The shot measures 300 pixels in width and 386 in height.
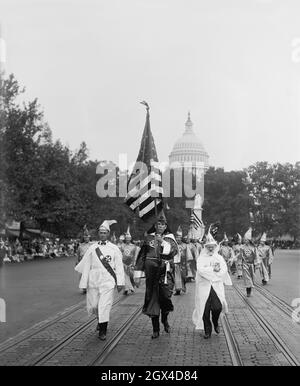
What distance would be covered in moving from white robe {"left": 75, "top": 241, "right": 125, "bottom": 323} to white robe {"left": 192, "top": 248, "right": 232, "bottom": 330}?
1.29 m

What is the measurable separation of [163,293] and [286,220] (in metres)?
75.7

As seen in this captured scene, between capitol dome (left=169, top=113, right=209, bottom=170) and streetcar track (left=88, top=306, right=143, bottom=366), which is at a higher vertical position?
capitol dome (left=169, top=113, right=209, bottom=170)

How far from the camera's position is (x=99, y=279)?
36.6 ft

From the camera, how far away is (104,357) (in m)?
8.91

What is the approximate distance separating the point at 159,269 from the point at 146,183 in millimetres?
3617

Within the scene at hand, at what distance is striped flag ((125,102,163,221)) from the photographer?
46.6 feet

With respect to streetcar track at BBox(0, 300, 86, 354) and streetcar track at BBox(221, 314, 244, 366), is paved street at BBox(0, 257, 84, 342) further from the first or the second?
streetcar track at BBox(221, 314, 244, 366)

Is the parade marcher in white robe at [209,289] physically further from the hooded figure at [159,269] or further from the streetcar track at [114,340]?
the streetcar track at [114,340]

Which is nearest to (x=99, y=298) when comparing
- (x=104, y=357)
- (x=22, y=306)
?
(x=104, y=357)

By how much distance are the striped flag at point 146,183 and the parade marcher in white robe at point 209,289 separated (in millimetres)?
2604

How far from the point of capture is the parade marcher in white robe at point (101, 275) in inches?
434

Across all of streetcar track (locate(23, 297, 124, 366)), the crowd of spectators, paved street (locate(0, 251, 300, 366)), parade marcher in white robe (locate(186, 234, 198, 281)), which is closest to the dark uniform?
paved street (locate(0, 251, 300, 366))

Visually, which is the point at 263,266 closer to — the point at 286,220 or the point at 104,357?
the point at 104,357

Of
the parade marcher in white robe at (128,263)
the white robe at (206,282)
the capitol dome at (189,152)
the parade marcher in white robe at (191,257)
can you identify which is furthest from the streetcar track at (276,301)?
the capitol dome at (189,152)
